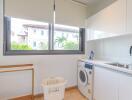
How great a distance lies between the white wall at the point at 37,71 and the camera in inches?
86.8

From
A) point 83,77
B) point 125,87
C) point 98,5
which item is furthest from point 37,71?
point 98,5

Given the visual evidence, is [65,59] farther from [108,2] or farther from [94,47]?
[108,2]

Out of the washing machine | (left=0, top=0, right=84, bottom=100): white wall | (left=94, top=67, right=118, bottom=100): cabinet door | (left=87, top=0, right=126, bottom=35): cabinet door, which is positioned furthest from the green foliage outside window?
(left=87, top=0, right=126, bottom=35): cabinet door

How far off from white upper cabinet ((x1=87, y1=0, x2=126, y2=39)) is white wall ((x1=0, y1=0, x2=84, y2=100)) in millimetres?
1037

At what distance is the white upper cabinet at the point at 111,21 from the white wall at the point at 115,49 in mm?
399

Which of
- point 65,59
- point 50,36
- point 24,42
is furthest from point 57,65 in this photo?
point 24,42

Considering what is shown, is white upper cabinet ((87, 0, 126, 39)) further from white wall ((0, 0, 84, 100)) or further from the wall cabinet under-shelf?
white wall ((0, 0, 84, 100))

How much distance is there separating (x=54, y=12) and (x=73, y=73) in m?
1.75

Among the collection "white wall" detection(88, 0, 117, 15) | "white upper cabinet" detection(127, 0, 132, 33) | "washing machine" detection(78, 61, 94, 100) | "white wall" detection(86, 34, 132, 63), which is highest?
"white wall" detection(88, 0, 117, 15)

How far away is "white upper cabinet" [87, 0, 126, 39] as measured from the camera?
1896mm

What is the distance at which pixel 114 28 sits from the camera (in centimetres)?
207

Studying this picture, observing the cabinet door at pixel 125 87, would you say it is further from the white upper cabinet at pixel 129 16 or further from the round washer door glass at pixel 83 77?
the round washer door glass at pixel 83 77

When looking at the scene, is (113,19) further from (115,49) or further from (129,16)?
(115,49)

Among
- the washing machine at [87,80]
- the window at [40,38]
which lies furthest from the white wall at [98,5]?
the washing machine at [87,80]
